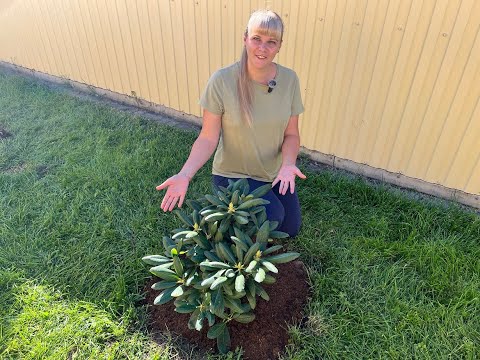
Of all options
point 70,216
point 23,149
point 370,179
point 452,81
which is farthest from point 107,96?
point 452,81

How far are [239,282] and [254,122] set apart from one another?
3.36ft

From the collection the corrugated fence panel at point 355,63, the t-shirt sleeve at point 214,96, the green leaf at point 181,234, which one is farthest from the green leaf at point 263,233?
the corrugated fence panel at point 355,63

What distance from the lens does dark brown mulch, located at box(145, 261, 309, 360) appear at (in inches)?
81.0

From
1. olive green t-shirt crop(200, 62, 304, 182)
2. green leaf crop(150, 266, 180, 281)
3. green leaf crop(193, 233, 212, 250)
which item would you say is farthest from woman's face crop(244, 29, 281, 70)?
green leaf crop(150, 266, 180, 281)

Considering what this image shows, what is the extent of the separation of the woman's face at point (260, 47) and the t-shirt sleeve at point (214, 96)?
244mm

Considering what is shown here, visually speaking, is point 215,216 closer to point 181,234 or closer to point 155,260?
point 181,234

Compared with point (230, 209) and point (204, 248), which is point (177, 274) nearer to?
point (204, 248)

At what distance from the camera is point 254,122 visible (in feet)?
7.41

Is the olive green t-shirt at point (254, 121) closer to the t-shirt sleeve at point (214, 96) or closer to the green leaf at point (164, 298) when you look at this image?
the t-shirt sleeve at point (214, 96)

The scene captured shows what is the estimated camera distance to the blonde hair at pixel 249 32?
1.93 meters

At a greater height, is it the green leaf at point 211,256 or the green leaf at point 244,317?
the green leaf at point 211,256

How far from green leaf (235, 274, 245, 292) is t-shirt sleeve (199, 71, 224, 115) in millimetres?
1017

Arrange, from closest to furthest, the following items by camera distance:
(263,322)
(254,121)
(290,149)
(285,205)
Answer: (263,322) < (254,121) < (290,149) < (285,205)

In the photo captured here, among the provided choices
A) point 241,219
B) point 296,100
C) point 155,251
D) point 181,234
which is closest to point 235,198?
point 241,219
